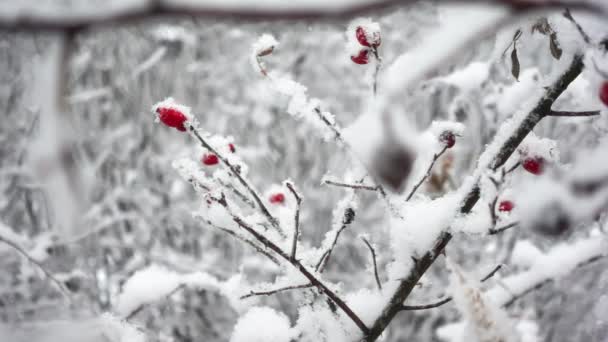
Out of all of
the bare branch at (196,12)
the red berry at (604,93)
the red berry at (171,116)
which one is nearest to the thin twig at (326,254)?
the red berry at (171,116)

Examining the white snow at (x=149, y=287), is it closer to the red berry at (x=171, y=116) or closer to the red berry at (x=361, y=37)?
the red berry at (x=171, y=116)

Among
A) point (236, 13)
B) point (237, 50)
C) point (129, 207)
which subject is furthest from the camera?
point (237, 50)

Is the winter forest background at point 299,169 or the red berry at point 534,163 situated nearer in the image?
the winter forest background at point 299,169

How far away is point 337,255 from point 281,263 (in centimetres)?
313

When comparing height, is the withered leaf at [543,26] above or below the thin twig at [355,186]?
above

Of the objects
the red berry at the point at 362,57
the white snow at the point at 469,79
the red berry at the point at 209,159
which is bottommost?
the red berry at the point at 209,159

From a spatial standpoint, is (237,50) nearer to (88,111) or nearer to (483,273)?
(88,111)

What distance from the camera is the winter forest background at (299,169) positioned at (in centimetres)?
29

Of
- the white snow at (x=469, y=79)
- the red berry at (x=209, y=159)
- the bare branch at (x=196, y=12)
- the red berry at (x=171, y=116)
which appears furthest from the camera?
the white snow at (x=469, y=79)

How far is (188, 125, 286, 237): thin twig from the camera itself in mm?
1020

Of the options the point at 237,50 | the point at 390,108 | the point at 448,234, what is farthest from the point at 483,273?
the point at 237,50

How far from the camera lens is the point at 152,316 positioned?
347 cm

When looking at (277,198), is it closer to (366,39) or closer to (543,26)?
(366,39)

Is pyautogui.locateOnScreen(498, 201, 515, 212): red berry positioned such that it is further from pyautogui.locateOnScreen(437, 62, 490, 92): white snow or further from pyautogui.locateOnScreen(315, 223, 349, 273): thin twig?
pyautogui.locateOnScreen(437, 62, 490, 92): white snow
